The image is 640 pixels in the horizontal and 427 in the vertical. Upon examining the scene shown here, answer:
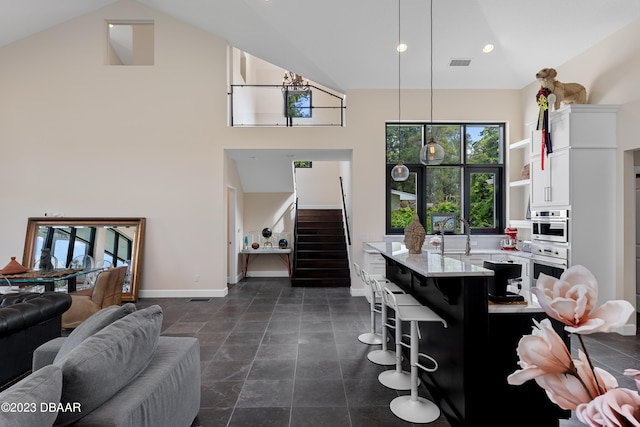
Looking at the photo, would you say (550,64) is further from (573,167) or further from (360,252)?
(360,252)

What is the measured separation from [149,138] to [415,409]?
249 inches

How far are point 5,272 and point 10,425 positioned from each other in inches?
184

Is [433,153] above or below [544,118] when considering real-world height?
below

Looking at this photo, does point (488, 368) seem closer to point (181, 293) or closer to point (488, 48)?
point (488, 48)

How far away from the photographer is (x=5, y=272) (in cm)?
445

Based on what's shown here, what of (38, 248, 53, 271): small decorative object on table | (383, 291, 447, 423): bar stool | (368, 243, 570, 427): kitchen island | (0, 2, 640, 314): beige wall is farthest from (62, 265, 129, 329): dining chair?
(368, 243, 570, 427): kitchen island

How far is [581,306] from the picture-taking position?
0.60m

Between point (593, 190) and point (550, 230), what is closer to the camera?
point (593, 190)

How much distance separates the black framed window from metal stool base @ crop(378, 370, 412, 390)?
3.69 meters

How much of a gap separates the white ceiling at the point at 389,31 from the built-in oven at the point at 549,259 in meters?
3.04

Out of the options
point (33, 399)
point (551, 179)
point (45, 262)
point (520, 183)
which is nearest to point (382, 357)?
point (33, 399)

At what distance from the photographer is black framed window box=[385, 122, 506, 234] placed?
6648 millimetres

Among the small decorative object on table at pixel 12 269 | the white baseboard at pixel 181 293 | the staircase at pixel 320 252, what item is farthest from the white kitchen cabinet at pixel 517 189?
the small decorative object on table at pixel 12 269

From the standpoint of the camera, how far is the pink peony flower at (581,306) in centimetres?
59
